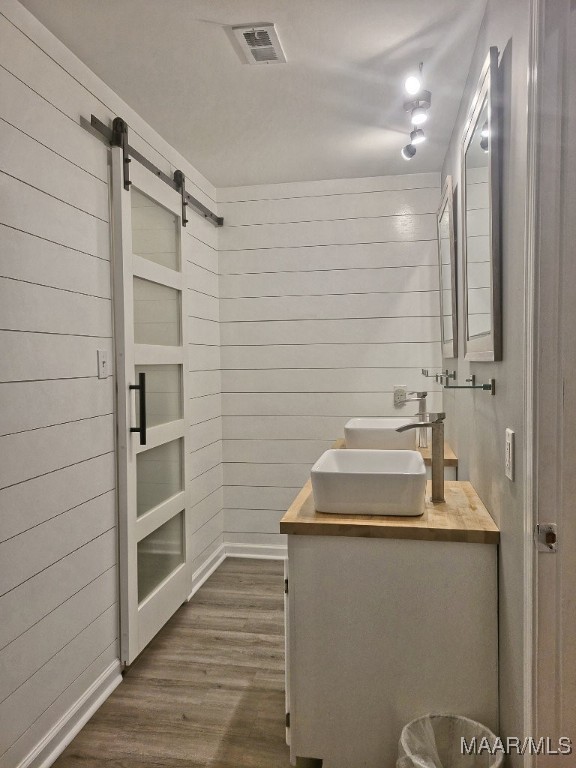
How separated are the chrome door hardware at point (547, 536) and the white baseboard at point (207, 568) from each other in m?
2.46

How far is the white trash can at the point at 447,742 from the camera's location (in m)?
1.61

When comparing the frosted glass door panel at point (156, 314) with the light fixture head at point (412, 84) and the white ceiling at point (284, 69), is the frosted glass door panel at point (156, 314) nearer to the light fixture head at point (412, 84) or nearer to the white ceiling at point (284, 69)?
the white ceiling at point (284, 69)

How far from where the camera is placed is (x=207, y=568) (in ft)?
12.0

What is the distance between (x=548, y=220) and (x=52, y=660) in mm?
2042

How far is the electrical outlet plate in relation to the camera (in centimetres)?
367

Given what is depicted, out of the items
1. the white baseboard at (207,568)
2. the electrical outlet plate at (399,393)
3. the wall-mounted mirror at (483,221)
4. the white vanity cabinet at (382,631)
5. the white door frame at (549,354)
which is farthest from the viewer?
the electrical outlet plate at (399,393)

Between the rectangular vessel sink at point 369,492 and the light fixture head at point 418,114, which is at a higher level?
the light fixture head at point 418,114

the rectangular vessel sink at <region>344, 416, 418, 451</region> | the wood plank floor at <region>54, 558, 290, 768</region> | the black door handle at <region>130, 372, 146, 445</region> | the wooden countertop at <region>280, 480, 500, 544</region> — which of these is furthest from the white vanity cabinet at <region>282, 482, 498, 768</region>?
the rectangular vessel sink at <region>344, 416, 418, 451</region>

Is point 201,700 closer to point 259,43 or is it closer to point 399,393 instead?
point 399,393

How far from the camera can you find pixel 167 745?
6.69 ft

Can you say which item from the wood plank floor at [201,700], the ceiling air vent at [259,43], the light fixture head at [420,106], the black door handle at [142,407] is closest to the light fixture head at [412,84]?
the light fixture head at [420,106]

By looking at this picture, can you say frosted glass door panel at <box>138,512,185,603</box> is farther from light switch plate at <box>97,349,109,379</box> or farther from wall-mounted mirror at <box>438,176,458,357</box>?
wall-mounted mirror at <box>438,176,458,357</box>

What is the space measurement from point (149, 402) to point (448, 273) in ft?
5.25
